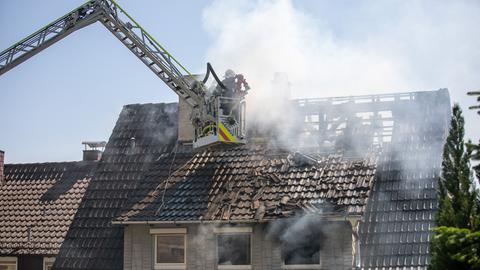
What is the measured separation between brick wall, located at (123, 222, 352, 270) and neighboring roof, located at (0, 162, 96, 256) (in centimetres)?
384

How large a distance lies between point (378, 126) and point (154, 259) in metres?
7.28

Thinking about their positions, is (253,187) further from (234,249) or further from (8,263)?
(8,263)

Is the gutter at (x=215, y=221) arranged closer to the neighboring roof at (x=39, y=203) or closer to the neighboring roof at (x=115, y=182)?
the neighboring roof at (x=115, y=182)

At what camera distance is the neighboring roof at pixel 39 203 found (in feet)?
82.8

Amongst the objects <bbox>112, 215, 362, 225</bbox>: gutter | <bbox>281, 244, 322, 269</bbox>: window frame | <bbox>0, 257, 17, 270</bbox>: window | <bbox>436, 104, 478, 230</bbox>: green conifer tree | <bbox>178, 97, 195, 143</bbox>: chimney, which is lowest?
<bbox>0, 257, 17, 270</bbox>: window

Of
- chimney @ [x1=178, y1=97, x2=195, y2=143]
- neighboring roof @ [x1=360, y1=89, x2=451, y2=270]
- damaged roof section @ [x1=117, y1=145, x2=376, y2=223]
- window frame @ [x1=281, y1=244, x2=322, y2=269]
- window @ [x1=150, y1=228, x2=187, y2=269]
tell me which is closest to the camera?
neighboring roof @ [x1=360, y1=89, x2=451, y2=270]

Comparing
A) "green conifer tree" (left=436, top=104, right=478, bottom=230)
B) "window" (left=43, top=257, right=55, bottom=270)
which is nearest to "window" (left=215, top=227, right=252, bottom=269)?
"window" (left=43, top=257, right=55, bottom=270)

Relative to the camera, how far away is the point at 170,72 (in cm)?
2359

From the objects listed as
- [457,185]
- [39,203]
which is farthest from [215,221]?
[39,203]

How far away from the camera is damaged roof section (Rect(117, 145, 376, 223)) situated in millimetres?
20436

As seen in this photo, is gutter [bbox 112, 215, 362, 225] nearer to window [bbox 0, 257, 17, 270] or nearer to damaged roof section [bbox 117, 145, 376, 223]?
damaged roof section [bbox 117, 145, 376, 223]

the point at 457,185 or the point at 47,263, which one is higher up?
the point at 457,185

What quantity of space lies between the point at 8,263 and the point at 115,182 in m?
4.22

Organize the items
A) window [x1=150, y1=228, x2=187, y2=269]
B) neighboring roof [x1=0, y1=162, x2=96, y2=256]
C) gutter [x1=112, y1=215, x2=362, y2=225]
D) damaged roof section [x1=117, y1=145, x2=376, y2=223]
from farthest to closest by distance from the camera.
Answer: neighboring roof [x1=0, y1=162, x2=96, y2=256], window [x1=150, y1=228, x2=187, y2=269], damaged roof section [x1=117, y1=145, x2=376, y2=223], gutter [x1=112, y1=215, x2=362, y2=225]
